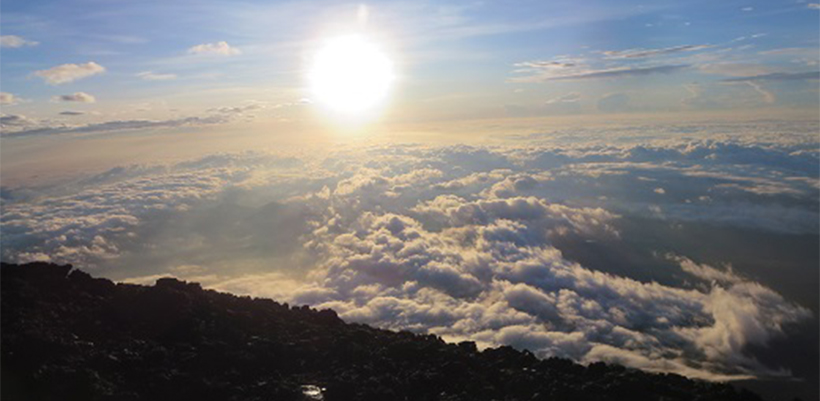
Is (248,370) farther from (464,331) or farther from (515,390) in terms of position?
(464,331)

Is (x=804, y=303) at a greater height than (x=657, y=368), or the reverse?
(x=804, y=303)

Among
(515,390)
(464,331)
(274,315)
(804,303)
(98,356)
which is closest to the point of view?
(98,356)

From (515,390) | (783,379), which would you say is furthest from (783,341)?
(515,390)

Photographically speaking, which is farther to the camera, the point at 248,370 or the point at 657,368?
the point at 657,368

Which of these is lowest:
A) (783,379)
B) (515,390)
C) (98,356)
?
(783,379)

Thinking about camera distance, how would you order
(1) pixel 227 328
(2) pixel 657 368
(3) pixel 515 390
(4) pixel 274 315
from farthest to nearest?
(2) pixel 657 368 < (4) pixel 274 315 < (1) pixel 227 328 < (3) pixel 515 390

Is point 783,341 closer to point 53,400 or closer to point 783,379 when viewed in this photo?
point 783,379
